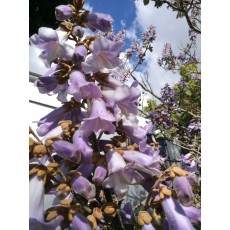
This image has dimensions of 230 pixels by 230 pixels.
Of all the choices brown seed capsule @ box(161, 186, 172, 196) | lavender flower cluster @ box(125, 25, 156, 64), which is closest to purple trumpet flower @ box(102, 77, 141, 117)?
brown seed capsule @ box(161, 186, 172, 196)

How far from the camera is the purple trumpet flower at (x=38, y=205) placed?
1.16 ft

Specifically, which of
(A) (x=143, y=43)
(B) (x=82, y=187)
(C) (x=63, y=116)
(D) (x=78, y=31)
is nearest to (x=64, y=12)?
(D) (x=78, y=31)

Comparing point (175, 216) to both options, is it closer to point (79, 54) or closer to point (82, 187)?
point (82, 187)

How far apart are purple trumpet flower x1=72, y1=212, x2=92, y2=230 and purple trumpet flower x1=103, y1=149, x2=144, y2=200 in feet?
0.18

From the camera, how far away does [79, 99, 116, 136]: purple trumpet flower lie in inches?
16.4

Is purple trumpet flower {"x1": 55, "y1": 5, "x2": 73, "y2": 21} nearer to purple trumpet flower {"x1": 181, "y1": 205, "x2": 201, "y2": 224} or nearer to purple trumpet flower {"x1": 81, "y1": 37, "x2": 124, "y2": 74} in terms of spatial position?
purple trumpet flower {"x1": 81, "y1": 37, "x2": 124, "y2": 74}

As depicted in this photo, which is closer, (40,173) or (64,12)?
(40,173)

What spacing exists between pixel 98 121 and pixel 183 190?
13cm

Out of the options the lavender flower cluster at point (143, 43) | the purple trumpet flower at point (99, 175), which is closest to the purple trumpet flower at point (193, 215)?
the purple trumpet flower at point (99, 175)

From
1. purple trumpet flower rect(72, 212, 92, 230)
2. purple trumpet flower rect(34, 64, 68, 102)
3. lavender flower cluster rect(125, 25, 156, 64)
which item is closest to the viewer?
purple trumpet flower rect(72, 212, 92, 230)

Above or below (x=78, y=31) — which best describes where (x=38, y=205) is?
below

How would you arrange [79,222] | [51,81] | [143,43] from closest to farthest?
[79,222], [51,81], [143,43]

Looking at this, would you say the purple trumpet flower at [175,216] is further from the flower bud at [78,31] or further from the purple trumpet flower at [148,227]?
the flower bud at [78,31]

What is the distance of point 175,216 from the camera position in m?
0.38
